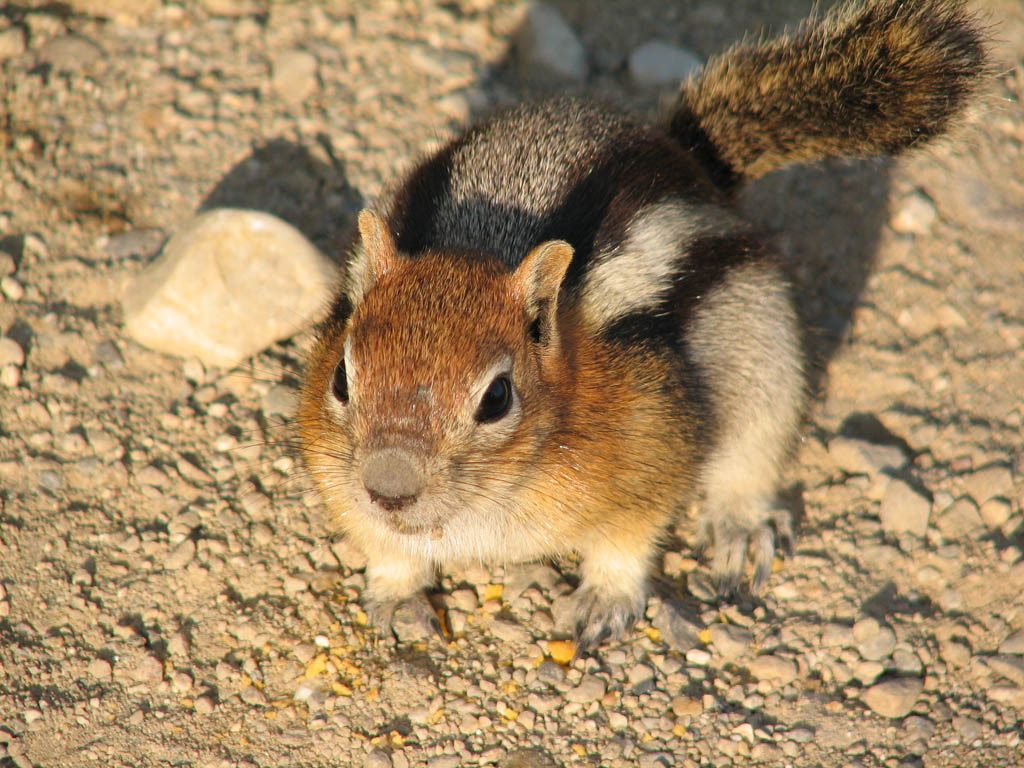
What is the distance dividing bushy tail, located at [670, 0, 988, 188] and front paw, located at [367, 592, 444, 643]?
2.29 metres

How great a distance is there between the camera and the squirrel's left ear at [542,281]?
327 cm

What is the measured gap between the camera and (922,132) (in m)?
4.23

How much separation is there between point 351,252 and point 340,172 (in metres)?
1.48

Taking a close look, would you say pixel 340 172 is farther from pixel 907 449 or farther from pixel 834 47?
pixel 907 449

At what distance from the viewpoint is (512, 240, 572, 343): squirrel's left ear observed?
10.7 ft

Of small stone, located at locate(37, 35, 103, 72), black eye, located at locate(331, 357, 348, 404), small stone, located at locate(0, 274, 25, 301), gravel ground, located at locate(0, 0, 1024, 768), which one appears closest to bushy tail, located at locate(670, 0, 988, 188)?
gravel ground, located at locate(0, 0, 1024, 768)

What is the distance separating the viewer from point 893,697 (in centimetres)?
379

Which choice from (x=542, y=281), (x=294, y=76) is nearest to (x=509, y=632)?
(x=542, y=281)

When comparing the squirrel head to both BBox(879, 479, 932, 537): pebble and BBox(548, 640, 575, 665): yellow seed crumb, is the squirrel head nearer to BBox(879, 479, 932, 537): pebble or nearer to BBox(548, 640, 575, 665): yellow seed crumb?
BBox(548, 640, 575, 665): yellow seed crumb

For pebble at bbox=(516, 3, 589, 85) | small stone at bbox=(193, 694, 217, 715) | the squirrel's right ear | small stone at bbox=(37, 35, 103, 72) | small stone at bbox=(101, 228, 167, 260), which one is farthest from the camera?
pebble at bbox=(516, 3, 589, 85)

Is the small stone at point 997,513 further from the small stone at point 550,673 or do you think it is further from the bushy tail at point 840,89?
the small stone at point 550,673

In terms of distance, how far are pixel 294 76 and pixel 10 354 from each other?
2.36 metres

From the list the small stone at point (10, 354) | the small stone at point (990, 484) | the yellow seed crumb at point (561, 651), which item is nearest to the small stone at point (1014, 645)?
the small stone at point (990, 484)

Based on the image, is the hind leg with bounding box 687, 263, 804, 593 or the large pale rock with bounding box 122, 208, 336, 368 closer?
the hind leg with bounding box 687, 263, 804, 593
